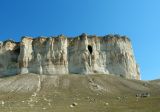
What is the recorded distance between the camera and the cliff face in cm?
10438

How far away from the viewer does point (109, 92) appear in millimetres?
74375

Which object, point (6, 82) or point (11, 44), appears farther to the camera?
point (11, 44)

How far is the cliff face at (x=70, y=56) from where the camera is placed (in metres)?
104

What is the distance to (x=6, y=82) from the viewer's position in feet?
277

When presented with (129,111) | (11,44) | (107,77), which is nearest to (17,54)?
(11,44)

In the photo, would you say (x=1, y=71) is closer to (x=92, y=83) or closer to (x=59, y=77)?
(x=59, y=77)

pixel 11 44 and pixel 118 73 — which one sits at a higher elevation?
pixel 11 44

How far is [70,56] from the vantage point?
357ft

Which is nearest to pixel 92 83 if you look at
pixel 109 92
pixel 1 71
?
pixel 109 92

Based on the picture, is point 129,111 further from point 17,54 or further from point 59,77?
point 17,54

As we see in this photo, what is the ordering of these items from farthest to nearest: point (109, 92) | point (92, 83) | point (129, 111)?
1. point (92, 83)
2. point (109, 92)
3. point (129, 111)

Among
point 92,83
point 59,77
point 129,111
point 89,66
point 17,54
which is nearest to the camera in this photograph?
point 129,111

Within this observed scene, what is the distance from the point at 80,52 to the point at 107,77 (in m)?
20.4

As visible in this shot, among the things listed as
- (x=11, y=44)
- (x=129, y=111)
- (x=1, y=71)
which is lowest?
(x=129, y=111)
